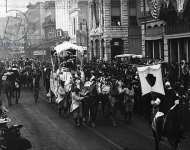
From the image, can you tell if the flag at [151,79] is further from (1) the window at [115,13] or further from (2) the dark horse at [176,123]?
(1) the window at [115,13]

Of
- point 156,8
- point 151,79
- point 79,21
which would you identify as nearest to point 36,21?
point 79,21

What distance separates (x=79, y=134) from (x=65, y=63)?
39.1 feet

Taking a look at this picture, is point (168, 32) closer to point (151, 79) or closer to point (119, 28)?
point (119, 28)

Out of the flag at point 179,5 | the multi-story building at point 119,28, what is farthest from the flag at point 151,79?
the multi-story building at point 119,28

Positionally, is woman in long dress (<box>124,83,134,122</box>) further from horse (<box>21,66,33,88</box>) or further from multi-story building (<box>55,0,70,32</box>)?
multi-story building (<box>55,0,70,32</box>)

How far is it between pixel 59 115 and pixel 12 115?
2169mm

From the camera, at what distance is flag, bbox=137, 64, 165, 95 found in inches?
580

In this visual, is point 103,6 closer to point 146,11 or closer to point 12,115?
point 146,11

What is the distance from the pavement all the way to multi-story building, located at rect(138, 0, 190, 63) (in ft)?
41.0

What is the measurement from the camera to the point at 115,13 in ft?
170

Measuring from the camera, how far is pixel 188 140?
15367 millimetres

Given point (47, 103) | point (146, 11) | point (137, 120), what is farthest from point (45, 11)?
point (137, 120)

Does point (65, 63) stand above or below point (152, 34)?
below

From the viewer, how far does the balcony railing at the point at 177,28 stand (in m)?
31.3
